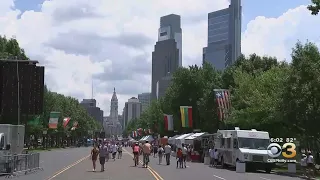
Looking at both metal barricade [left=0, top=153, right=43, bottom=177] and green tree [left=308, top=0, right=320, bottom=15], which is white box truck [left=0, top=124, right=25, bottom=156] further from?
green tree [left=308, top=0, right=320, bottom=15]

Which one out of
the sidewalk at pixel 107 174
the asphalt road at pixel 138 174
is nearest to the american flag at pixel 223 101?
the asphalt road at pixel 138 174

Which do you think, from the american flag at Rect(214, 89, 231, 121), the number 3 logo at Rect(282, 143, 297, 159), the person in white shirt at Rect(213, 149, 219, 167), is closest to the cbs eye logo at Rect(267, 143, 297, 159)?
the number 3 logo at Rect(282, 143, 297, 159)

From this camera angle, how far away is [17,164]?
29188mm

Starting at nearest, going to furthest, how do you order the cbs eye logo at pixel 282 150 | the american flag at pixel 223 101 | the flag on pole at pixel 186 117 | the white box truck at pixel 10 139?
the white box truck at pixel 10 139, the cbs eye logo at pixel 282 150, the american flag at pixel 223 101, the flag on pole at pixel 186 117

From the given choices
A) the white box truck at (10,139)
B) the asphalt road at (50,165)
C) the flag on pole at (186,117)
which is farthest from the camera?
the flag on pole at (186,117)

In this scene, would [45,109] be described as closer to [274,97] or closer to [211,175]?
[274,97]

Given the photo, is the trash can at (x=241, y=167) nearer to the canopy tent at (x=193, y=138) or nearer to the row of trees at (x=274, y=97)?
the row of trees at (x=274, y=97)

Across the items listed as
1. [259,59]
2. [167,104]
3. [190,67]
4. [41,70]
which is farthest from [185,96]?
[41,70]

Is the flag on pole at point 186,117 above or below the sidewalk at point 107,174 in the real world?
above

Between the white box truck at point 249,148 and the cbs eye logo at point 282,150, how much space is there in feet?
1.43

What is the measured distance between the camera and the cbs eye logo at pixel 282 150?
38156 millimetres

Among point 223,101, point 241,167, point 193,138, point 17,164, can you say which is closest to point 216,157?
point 241,167

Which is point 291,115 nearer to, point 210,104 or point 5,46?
point 210,104

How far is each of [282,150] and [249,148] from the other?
111 inches
